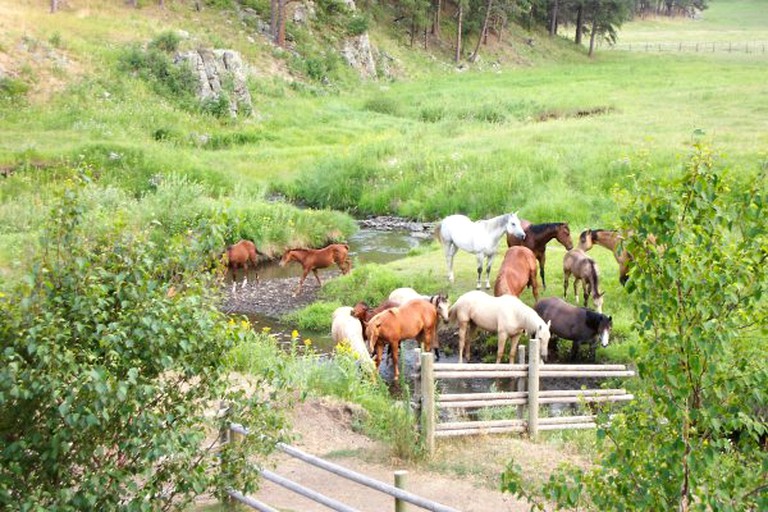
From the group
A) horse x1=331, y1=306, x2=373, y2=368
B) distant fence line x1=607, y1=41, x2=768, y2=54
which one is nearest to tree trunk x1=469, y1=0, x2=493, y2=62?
distant fence line x1=607, y1=41, x2=768, y2=54

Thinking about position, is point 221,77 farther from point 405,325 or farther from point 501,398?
point 501,398

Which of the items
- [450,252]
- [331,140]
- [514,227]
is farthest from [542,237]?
[331,140]

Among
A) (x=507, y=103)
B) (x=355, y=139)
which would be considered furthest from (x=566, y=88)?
(x=355, y=139)

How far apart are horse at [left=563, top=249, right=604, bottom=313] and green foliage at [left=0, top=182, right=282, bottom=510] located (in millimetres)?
13108

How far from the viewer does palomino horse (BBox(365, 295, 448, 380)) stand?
53.0 feet

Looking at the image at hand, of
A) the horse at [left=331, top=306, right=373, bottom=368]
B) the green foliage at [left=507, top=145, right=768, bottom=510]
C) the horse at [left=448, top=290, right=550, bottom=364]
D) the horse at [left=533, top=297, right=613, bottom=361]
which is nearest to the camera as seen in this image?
the green foliage at [left=507, top=145, right=768, bottom=510]

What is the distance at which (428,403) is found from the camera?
38.4 feet

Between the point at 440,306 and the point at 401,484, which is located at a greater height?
the point at 401,484

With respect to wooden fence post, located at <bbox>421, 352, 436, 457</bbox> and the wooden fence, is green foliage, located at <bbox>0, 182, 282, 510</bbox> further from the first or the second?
the wooden fence

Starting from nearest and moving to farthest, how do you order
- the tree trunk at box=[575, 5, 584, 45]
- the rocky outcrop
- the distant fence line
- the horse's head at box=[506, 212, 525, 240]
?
the horse's head at box=[506, 212, 525, 240]
the rocky outcrop
the tree trunk at box=[575, 5, 584, 45]
the distant fence line

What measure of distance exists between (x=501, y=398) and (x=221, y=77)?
3484 centimetres

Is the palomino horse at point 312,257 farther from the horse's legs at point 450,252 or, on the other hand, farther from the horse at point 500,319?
the horse at point 500,319

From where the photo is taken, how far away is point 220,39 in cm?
5222

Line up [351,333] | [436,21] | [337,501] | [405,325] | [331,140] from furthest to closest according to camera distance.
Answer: [436,21] → [331,140] → [405,325] → [351,333] → [337,501]
